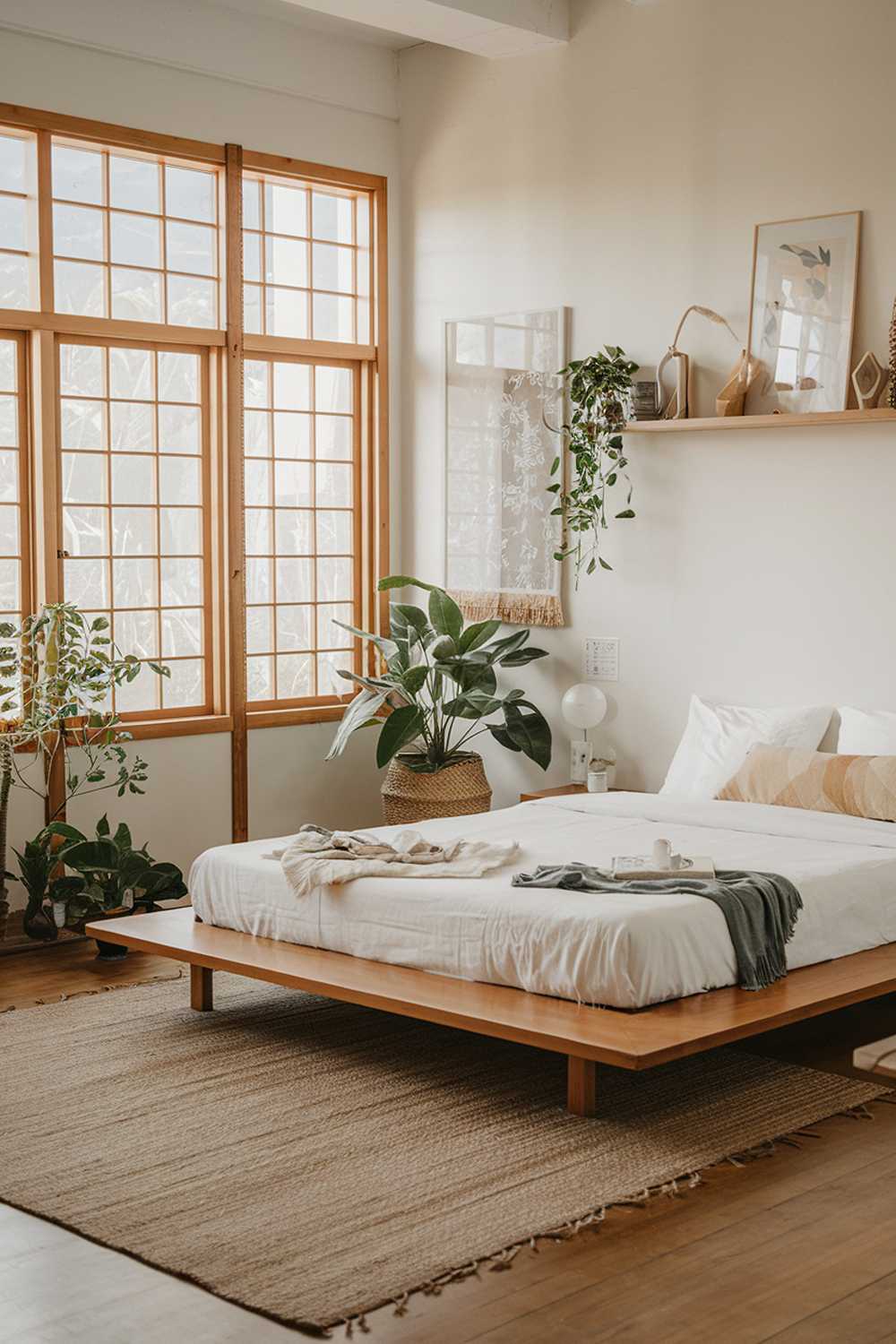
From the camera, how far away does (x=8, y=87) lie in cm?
583

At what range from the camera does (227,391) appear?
261 inches

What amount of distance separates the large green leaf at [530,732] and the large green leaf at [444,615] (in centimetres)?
39

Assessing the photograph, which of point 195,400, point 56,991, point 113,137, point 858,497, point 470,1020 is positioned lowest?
point 56,991

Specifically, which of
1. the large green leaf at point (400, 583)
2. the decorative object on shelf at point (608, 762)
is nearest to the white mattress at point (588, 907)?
the decorative object on shelf at point (608, 762)

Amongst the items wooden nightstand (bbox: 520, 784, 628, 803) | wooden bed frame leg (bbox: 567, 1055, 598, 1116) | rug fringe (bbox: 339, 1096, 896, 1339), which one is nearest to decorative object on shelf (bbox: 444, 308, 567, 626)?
wooden nightstand (bbox: 520, 784, 628, 803)

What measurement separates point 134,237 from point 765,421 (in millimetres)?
2625

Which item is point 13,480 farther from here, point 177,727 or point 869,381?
point 869,381

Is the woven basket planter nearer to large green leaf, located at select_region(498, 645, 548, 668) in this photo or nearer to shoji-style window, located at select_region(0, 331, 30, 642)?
large green leaf, located at select_region(498, 645, 548, 668)

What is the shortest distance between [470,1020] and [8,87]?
398 cm

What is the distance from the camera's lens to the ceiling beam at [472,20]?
5.93m

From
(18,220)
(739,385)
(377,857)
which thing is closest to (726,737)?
(739,385)

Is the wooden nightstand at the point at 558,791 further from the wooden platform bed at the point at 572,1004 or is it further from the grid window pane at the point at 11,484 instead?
the grid window pane at the point at 11,484

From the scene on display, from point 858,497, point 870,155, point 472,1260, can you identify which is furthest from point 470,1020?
point 870,155

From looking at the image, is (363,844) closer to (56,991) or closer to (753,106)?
(56,991)
